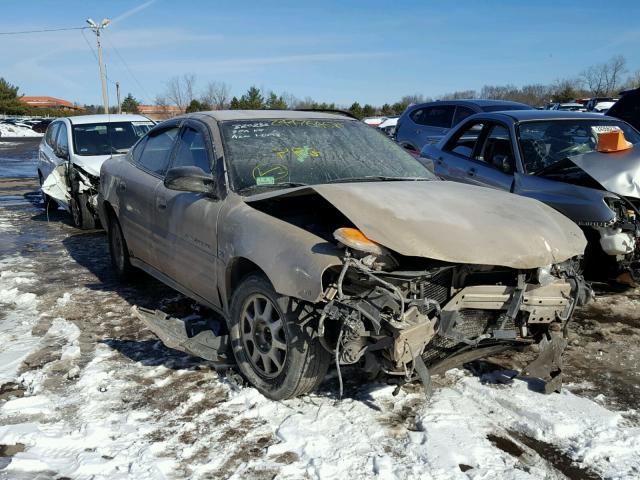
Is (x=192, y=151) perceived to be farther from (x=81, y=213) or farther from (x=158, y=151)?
(x=81, y=213)

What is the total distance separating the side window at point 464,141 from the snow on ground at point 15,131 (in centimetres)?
4306

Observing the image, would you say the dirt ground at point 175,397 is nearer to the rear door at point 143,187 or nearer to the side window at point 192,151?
the rear door at point 143,187

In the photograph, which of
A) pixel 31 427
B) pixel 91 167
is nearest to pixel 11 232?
pixel 91 167

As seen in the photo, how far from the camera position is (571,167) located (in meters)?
5.57

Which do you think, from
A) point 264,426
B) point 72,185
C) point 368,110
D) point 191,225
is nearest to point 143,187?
point 191,225

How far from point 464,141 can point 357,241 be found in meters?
4.94

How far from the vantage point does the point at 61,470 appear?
9.23ft

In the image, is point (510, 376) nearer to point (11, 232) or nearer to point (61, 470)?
point (61, 470)

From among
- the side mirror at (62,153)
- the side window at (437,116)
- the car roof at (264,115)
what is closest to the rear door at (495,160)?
the car roof at (264,115)

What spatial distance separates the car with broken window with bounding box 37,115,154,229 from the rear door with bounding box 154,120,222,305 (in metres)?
4.43

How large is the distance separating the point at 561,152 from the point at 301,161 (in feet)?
10.7

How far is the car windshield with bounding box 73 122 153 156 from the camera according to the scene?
928 cm

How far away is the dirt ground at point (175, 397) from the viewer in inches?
113

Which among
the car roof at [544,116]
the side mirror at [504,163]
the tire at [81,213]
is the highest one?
the car roof at [544,116]
